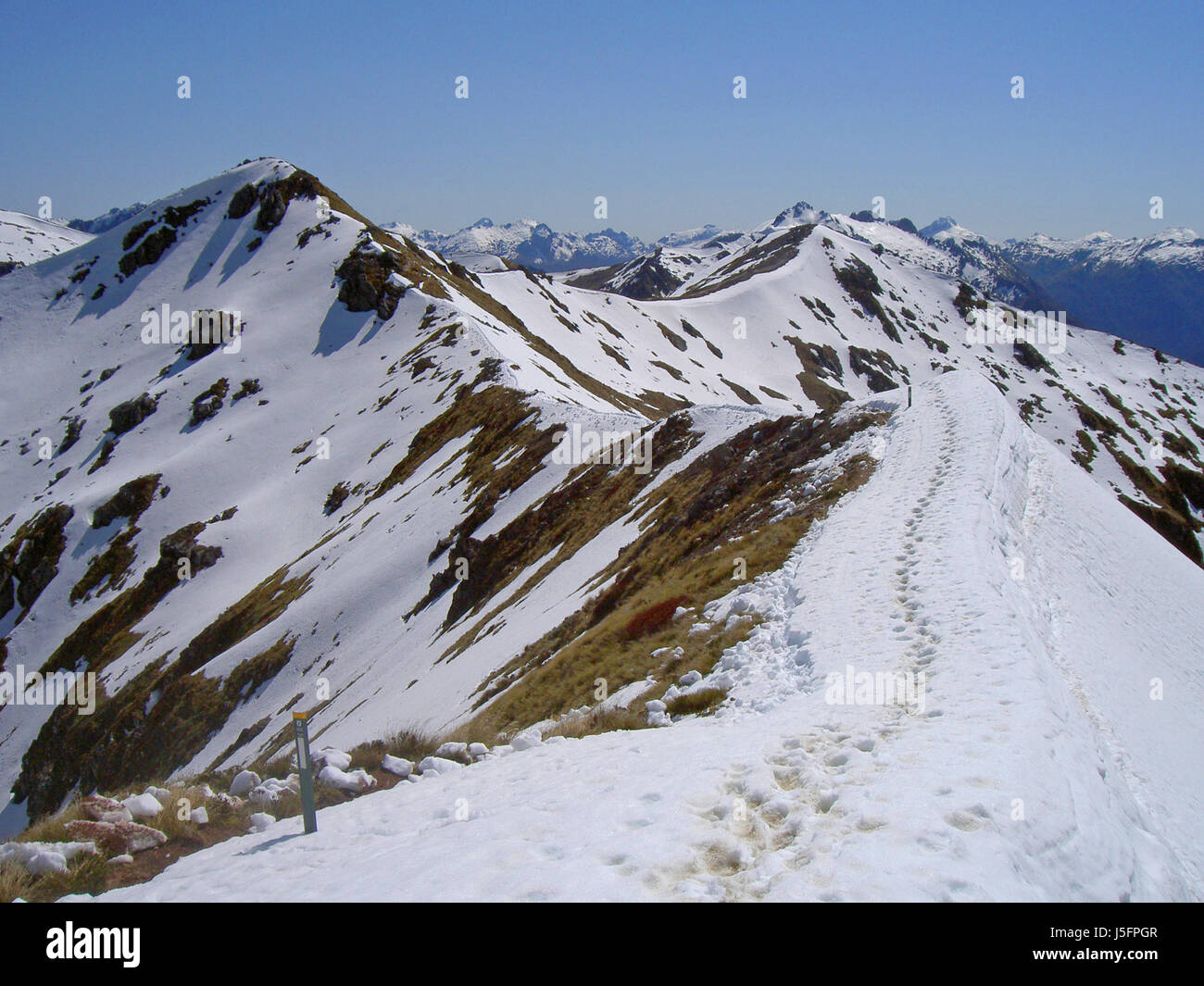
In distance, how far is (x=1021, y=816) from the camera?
6.00 meters

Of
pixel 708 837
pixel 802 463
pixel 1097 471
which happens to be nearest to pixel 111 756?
pixel 802 463

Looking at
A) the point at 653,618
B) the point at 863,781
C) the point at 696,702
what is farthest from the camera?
the point at 653,618

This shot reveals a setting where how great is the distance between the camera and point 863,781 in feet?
22.8

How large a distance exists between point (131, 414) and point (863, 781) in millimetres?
82687

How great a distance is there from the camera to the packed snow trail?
577 centimetres

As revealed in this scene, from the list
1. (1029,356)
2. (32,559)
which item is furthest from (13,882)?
(1029,356)

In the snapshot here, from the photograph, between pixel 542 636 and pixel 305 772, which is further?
pixel 542 636

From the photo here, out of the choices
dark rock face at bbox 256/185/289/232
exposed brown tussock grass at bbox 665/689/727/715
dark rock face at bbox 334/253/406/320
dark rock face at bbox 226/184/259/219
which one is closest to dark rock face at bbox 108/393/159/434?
dark rock face at bbox 334/253/406/320

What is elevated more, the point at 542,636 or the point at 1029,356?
the point at 1029,356

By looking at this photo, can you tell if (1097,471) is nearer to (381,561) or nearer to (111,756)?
(381,561)

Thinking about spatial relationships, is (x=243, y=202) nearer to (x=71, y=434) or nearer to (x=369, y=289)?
(x=369, y=289)

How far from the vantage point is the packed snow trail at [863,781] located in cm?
577

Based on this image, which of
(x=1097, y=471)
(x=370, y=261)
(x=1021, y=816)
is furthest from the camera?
(x=1097, y=471)

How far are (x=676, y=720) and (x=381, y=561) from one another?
29223 mm
